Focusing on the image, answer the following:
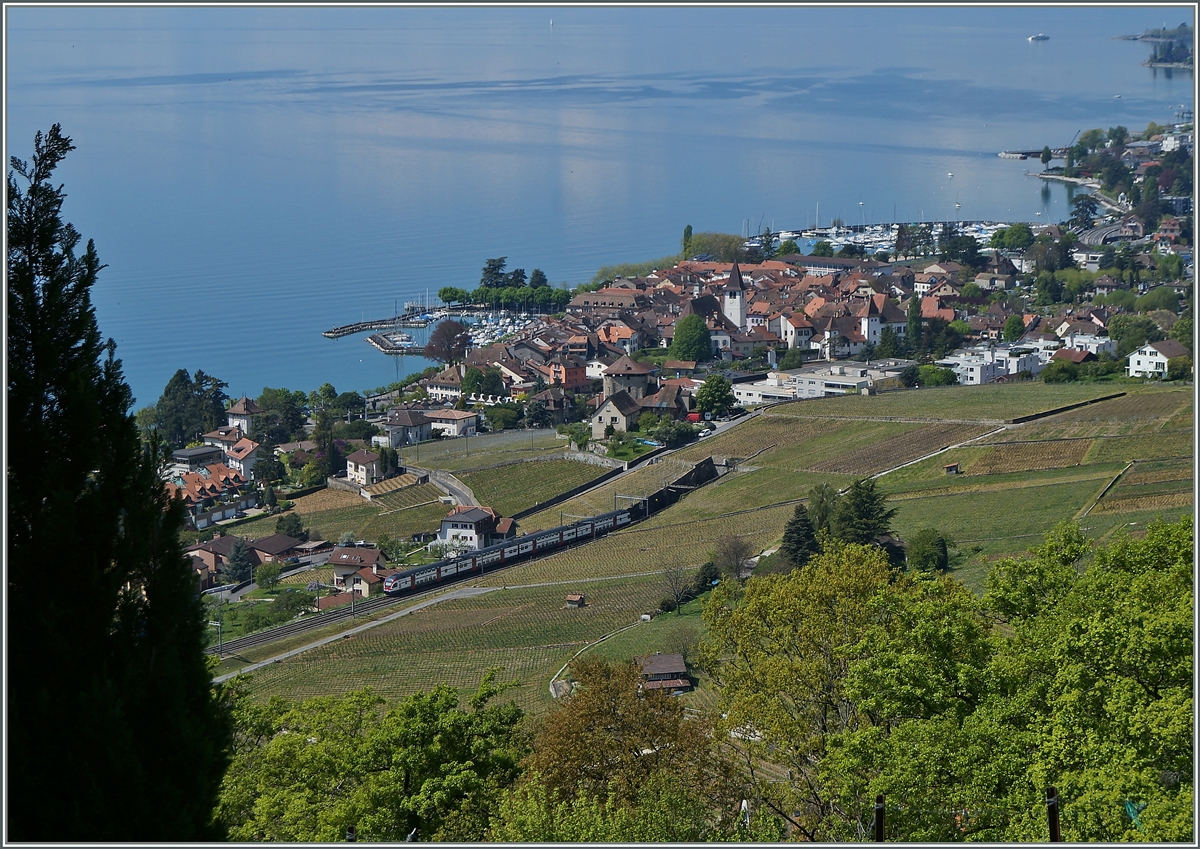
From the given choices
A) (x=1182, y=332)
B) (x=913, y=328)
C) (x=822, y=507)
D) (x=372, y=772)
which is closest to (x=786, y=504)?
(x=822, y=507)

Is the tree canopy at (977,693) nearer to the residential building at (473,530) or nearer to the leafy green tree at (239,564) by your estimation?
the residential building at (473,530)

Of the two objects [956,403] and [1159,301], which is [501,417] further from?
[1159,301]

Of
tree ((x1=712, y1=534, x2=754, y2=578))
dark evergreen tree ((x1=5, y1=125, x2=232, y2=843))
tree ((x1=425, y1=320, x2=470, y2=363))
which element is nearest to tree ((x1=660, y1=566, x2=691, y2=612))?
tree ((x1=712, y1=534, x2=754, y2=578))

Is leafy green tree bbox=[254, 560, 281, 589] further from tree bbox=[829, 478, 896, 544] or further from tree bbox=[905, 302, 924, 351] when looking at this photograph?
tree bbox=[905, 302, 924, 351]

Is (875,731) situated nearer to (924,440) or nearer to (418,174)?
(924,440)

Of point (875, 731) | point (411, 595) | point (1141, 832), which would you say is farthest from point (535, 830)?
point (411, 595)
